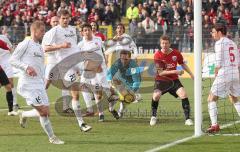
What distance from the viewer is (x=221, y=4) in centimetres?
3052

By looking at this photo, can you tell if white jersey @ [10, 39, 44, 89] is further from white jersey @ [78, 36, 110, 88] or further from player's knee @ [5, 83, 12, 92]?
player's knee @ [5, 83, 12, 92]

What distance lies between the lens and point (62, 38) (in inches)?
564

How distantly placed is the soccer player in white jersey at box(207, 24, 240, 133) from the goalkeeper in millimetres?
3004

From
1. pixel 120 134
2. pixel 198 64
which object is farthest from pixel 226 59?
pixel 120 134

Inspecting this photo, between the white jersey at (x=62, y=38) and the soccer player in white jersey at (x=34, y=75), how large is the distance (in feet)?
9.79

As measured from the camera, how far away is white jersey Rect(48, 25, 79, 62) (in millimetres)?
14219

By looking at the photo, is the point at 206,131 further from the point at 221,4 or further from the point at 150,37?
the point at 221,4

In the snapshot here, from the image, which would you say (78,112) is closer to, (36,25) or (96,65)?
(36,25)

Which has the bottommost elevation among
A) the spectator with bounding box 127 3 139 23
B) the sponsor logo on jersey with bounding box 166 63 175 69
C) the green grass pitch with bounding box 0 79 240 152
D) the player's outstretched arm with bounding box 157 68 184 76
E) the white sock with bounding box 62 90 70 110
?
the green grass pitch with bounding box 0 79 240 152

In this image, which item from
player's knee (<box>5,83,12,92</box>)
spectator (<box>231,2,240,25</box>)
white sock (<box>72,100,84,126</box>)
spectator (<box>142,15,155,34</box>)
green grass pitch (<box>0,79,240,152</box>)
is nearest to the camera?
green grass pitch (<box>0,79,240,152</box>)

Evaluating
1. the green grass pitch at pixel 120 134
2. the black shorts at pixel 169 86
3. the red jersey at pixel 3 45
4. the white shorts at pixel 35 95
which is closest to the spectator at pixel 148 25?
the green grass pitch at pixel 120 134

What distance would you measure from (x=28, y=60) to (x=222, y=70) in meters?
3.54

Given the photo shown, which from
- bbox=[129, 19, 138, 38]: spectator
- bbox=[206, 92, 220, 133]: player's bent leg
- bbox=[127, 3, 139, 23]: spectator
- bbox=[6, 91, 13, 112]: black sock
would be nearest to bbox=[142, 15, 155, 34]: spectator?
bbox=[129, 19, 138, 38]: spectator

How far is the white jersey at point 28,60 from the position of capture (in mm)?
11023
